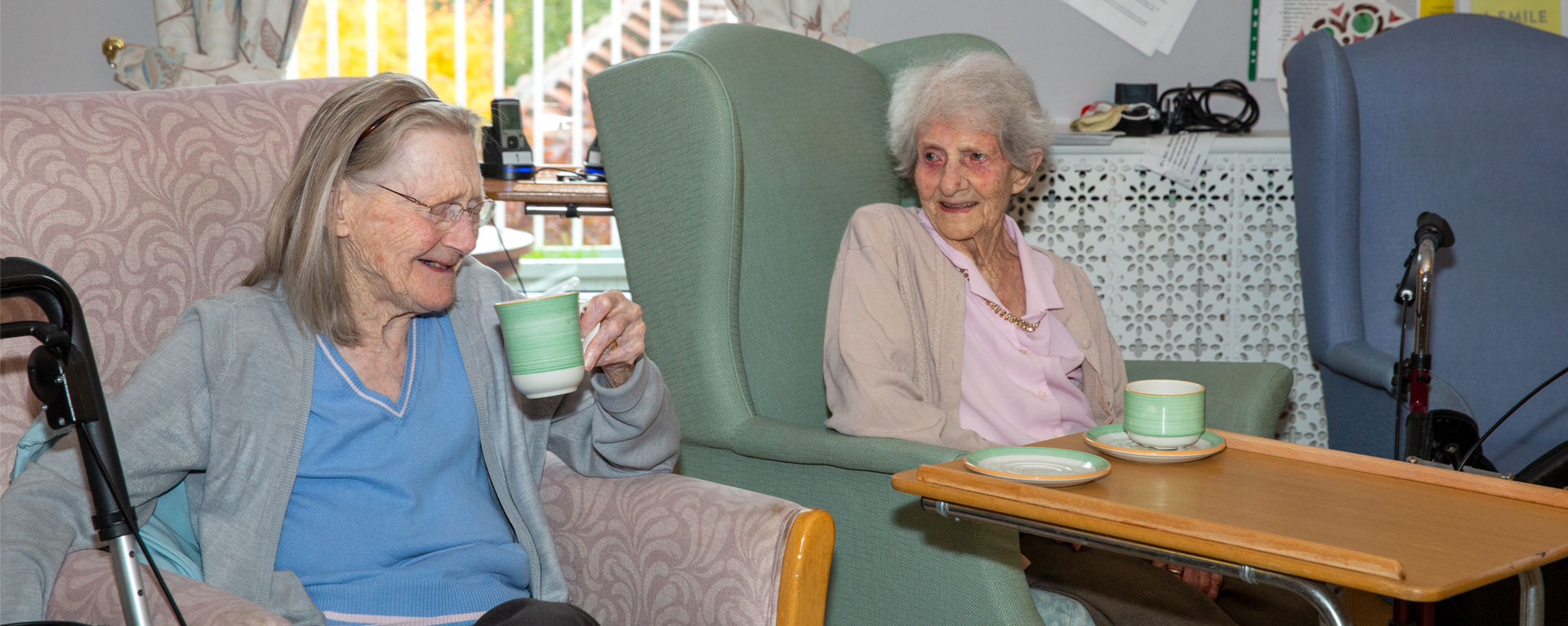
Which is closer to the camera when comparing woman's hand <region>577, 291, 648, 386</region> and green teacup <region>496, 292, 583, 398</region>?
green teacup <region>496, 292, 583, 398</region>

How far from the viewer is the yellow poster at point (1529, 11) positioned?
2955 millimetres

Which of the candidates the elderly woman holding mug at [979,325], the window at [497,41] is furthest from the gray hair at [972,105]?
the window at [497,41]

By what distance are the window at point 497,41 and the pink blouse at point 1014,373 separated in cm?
145

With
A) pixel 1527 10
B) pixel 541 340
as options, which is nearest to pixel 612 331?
pixel 541 340

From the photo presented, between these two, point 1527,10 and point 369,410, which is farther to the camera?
point 1527,10

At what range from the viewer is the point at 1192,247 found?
2736 mm

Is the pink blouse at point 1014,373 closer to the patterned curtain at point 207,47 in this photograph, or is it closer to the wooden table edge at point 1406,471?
the wooden table edge at point 1406,471

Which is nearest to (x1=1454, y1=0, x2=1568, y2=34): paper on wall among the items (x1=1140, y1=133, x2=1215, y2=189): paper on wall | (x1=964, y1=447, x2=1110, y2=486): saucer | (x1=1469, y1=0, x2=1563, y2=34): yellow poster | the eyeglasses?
(x1=1469, y1=0, x2=1563, y2=34): yellow poster

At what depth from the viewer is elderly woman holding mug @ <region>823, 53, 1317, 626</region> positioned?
1627 millimetres

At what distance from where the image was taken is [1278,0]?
9.61 feet

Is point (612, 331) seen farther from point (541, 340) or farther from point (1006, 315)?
point (1006, 315)

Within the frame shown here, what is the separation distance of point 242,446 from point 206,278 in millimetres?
260

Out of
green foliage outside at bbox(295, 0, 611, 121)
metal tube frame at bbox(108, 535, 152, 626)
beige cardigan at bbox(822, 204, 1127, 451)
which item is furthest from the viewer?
green foliage outside at bbox(295, 0, 611, 121)

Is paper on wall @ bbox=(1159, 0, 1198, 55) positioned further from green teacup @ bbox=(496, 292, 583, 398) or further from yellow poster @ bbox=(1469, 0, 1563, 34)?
green teacup @ bbox=(496, 292, 583, 398)
